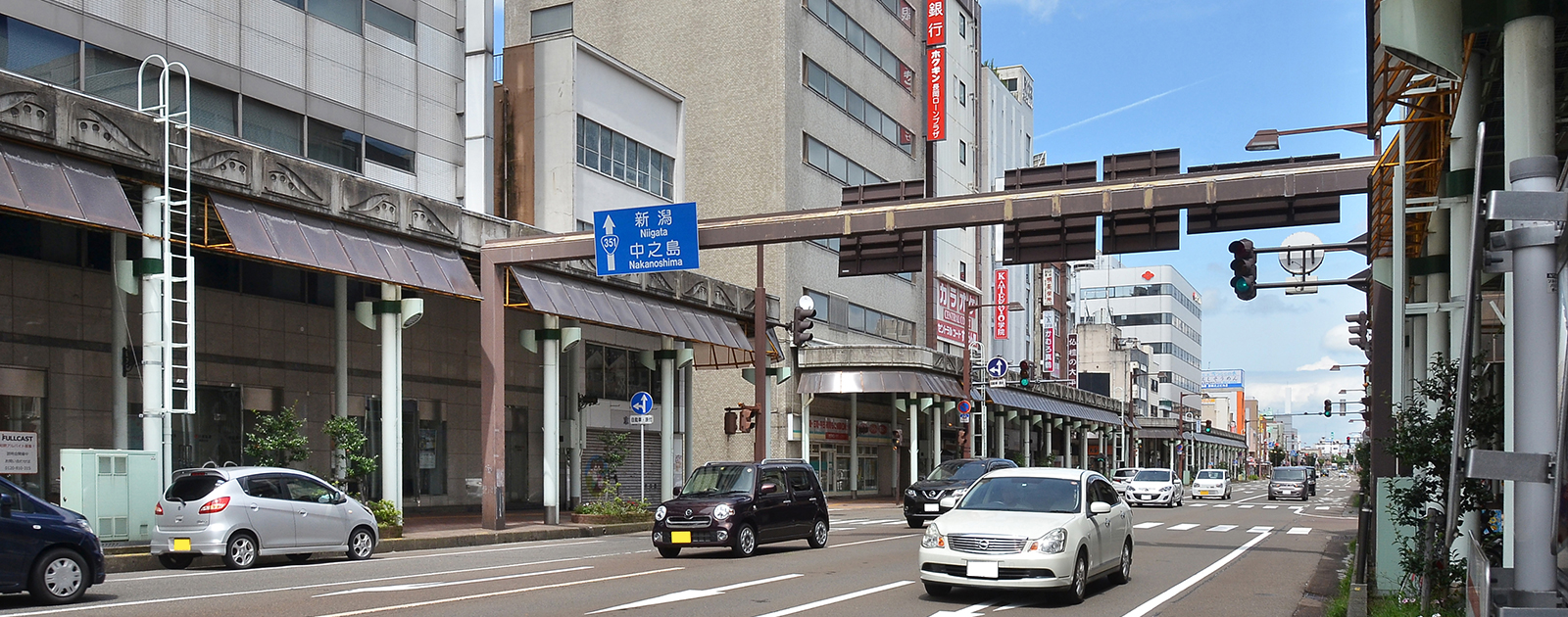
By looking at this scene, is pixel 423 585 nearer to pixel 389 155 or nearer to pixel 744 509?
pixel 744 509

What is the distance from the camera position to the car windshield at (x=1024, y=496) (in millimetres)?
14672

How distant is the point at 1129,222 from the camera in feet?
77.6

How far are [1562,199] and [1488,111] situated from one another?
10045mm

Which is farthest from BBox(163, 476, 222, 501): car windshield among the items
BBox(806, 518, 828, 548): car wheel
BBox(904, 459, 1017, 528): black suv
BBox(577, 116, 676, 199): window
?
BBox(577, 116, 676, 199): window

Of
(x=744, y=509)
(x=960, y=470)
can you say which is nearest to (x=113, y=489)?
(x=744, y=509)

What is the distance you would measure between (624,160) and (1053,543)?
1150 inches

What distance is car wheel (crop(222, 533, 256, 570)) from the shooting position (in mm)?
18453

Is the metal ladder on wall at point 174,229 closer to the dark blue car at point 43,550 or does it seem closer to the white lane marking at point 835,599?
the dark blue car at point 43,550

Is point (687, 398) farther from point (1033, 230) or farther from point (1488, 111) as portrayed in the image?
point (1488, 111)

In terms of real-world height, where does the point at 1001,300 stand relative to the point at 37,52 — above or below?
below

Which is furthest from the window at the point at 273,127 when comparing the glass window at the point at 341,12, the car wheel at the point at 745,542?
the car wheel at the point at 745,542

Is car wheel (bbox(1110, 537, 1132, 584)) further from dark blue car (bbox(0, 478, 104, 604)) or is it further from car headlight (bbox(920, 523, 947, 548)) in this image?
dark blue car (bbox(0, 478, 104, 604))

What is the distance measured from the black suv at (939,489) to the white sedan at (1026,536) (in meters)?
14.0

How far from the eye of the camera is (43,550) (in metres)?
13.4
